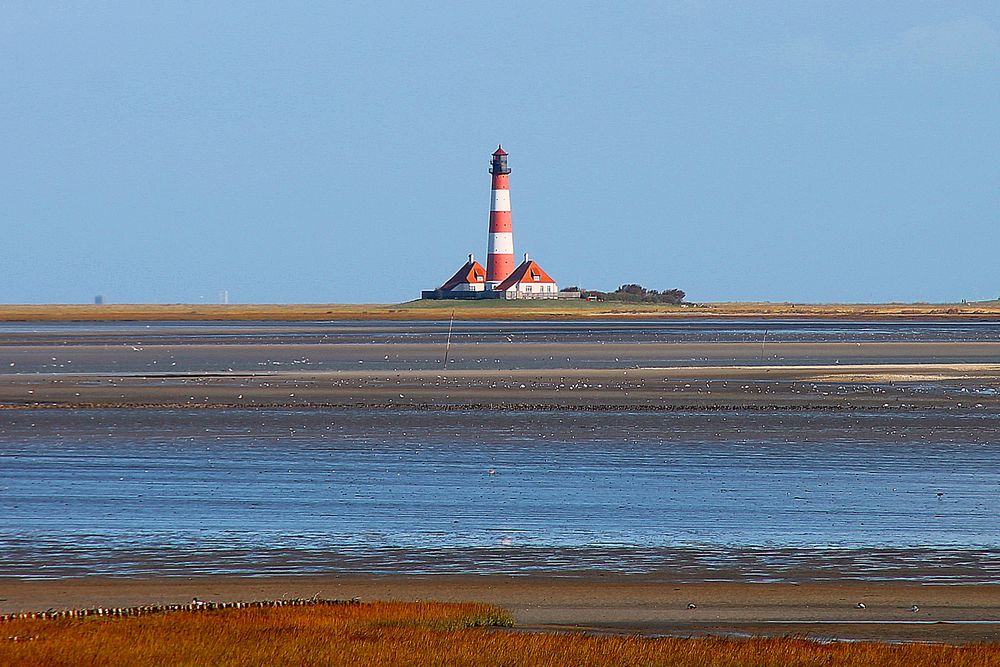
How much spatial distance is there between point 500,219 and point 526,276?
7.44 metres

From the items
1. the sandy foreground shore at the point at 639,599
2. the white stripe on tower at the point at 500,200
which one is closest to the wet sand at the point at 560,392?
the sandy foreground shore at the point at 639,599

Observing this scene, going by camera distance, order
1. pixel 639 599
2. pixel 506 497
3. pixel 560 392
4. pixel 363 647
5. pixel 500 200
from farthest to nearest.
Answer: pixel 500 200 < pixel 560 392 < pixel 506 497 < pixel 639 599 < pixel 363 647

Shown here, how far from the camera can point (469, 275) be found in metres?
133

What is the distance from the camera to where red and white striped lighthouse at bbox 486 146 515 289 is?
399 ft

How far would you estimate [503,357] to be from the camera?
2131 inches

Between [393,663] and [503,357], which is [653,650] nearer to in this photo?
[393,663]

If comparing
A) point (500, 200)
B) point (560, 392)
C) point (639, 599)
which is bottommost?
point (639, 599)

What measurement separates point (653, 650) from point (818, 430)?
60.9ft

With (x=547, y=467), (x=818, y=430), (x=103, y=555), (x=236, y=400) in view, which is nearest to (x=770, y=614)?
(x=103, y=555)

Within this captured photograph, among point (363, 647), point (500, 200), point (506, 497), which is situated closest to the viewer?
point (363, 647)

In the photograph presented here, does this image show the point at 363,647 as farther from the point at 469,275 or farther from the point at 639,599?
the point at 469,275

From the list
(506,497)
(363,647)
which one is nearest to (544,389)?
(506,497)

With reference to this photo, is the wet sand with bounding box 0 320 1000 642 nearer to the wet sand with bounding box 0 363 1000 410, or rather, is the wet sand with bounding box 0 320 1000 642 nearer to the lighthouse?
the wet sand with bounding box 0 363 1000 410

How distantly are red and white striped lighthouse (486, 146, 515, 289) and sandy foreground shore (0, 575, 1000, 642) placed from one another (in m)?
109
